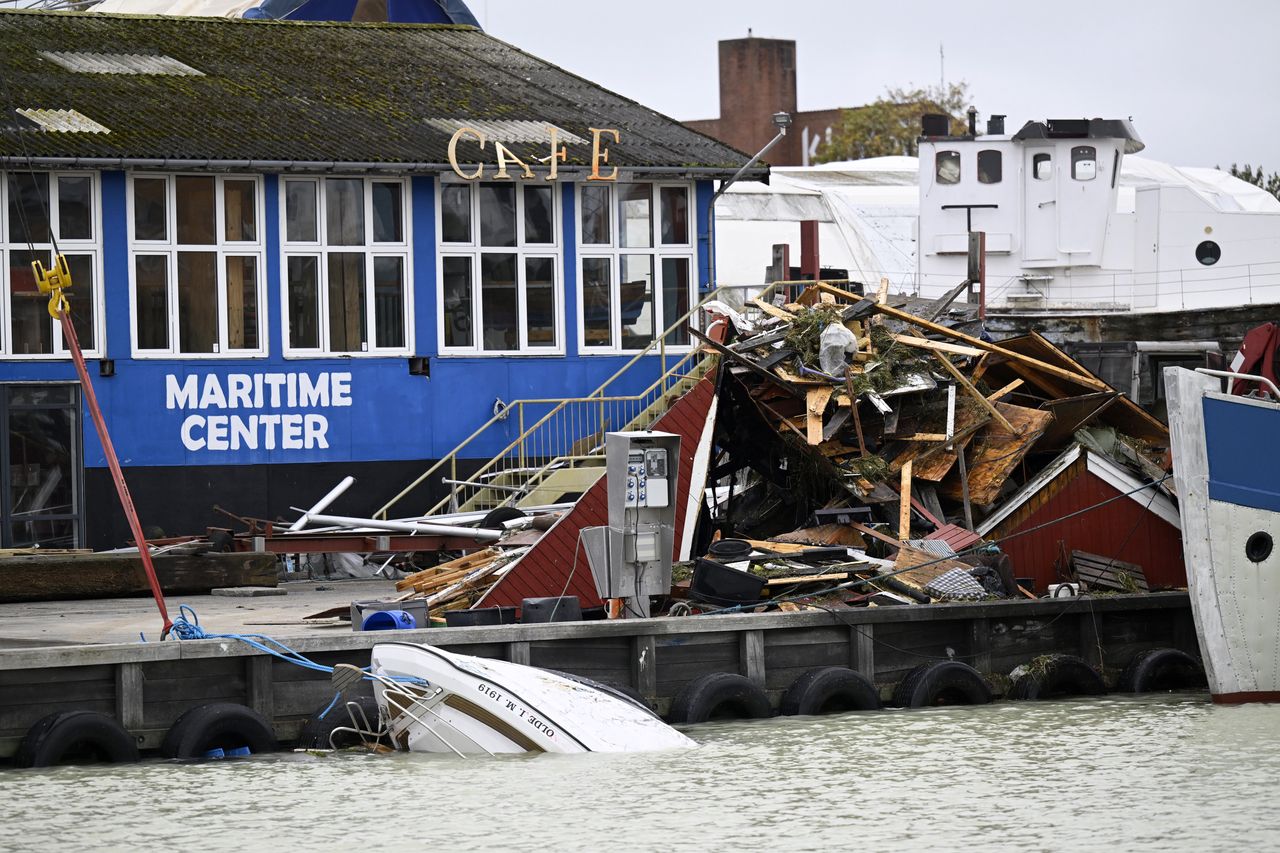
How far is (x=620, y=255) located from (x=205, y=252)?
19.7 ft

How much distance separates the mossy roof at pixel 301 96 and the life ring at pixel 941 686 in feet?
36.6

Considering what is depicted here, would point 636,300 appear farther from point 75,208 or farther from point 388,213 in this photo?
point 75,208

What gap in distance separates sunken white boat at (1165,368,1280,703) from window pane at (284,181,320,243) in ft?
41.3

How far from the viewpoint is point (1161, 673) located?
67.8ft

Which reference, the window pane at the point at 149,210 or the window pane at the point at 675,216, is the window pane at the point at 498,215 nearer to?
the window pane at the point at 675,216

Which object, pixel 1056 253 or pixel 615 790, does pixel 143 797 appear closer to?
pixel 615 790

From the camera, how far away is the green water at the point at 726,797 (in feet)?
45.4

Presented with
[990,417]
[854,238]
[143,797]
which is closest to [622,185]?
[990,417]

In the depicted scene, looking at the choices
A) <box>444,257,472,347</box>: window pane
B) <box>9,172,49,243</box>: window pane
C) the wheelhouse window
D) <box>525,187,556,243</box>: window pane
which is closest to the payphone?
<box>444,257,472,347</box>: window pane

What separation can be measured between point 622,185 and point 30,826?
1678 centimetres

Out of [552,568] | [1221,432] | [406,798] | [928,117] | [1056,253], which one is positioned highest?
[928,117]

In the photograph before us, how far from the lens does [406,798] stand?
49.6ft

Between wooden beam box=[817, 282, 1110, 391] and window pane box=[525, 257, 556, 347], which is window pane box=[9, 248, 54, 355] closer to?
window pane box=[525, 257, 556, 347]

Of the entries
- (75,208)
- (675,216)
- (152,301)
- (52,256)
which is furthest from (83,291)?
(675,216)
